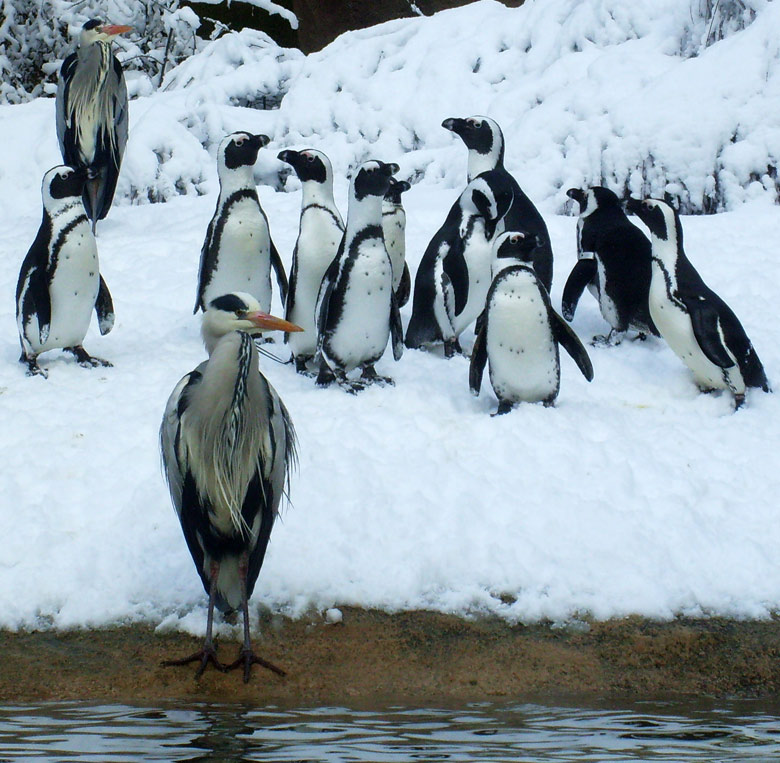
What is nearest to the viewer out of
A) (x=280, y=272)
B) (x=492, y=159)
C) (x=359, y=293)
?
(x=359, y=293)

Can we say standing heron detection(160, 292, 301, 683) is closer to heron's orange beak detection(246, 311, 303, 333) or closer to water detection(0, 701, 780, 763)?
heron's orange beak detection(246, 311, 303, 333)

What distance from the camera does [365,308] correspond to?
4.65 metres

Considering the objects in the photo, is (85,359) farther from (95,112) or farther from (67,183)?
(95,112)

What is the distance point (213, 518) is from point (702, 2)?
248 inches

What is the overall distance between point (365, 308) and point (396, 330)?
28 cm

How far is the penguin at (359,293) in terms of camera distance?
4.63 metres

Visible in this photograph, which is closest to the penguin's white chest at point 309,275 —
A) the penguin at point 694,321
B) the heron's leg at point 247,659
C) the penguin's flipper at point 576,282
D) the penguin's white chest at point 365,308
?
the penguin's white chest at point 365,308

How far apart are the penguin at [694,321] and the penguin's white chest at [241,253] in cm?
178

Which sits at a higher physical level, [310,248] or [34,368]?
[310,248]

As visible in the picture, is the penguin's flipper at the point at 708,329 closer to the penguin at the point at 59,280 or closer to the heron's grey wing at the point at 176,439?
the heron's grey wing at the point at 176,439

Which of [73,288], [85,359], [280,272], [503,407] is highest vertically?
[280,272]

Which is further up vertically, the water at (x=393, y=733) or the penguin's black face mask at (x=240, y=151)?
the penguin's black face mask at (x=240, y=151)

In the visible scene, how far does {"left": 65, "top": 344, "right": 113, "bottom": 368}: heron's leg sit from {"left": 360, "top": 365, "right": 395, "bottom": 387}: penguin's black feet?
1170mm

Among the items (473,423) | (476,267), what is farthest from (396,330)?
(473,423)
